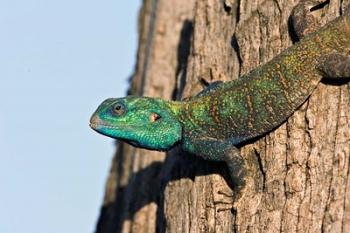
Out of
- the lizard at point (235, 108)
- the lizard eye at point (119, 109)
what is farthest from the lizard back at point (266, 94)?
the lizard eye at point (119, 109)

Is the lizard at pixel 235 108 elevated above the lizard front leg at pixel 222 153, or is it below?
above

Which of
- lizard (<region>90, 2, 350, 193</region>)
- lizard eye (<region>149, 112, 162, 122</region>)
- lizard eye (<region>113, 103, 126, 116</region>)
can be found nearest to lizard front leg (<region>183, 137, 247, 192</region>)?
lizard (<region>90, 2, 350, 193</region>)

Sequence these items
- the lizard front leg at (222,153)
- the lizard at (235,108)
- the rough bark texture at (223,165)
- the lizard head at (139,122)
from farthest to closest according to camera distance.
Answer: the lizard head at (139,122), the lizard front leg at (222,153), the lizard at (235,108), the rough bark texture at (223,165)

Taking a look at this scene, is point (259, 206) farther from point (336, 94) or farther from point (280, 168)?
point (336, 94)

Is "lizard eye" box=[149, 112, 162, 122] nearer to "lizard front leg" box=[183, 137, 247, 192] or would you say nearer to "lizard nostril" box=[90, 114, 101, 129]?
"lizard front leg" box=[183, 137, 247, 192]

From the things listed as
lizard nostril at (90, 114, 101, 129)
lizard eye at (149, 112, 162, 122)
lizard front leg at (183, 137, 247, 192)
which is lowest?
lizard front leg at (183, 137, 247, 192)

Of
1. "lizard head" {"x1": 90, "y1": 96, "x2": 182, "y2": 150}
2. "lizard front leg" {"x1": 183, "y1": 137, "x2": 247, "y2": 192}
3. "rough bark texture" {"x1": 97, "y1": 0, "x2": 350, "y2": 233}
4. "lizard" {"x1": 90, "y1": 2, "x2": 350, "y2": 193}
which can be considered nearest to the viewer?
"rough bark texture" {"x1": 97, "y1": 0, "x2": 350, "y2": 233}

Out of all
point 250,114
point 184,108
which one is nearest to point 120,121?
point 184,108

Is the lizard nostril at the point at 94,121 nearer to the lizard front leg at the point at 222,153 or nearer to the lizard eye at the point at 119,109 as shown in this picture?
the lizard eye at the point at 119,109
